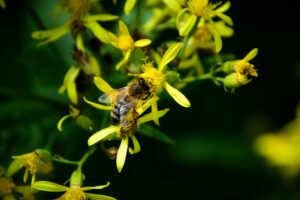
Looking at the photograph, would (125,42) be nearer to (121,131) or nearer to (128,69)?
(128,69)

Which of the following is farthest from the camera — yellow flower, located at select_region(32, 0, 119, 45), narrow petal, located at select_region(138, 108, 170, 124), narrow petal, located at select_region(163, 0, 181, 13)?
yellow flower, located at select_region(32, 0, 119, 45)

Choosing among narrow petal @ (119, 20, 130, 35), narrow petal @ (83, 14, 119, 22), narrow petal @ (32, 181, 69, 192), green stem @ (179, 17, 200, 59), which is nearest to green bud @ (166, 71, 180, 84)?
green stem @ (179, 17, 200, 59)

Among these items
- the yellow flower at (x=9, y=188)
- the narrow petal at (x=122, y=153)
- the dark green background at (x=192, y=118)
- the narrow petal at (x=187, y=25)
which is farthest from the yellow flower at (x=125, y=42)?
the yellow flower at (x=9, y=188)

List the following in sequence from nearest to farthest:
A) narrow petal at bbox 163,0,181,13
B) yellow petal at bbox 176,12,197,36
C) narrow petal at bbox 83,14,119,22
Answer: yellow petal at bbox 176,12,197,36, narrow petal at bbox 163,0,181,13, narrow petal at bbox 83,14,119,22

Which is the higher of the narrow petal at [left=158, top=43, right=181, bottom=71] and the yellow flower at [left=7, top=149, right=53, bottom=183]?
the narrow petal at [left=158, top=43, right=181, bottom=71]

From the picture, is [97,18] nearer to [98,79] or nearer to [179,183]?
[98,79]

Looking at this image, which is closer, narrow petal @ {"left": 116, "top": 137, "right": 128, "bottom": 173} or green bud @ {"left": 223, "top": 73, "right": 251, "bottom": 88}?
narrow petal @ {"left": 116, "top": 137, "right": 128, "bottom": 173}

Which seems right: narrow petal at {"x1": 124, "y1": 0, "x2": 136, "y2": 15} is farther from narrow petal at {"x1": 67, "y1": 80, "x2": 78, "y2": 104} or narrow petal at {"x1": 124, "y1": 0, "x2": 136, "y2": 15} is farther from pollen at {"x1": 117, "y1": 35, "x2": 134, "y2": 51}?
narrow petal at {"x1": 67, "y1": 80, "x2": 78, "y2": 104}

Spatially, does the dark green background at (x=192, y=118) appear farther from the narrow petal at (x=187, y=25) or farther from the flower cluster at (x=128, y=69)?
the narrow petal at (x=187, y=25)
